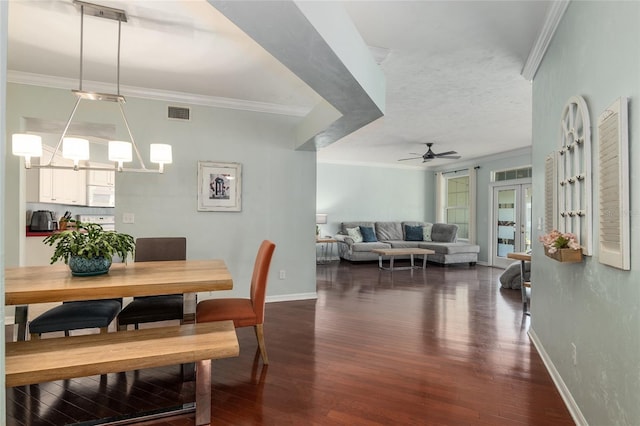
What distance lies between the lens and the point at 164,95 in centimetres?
385

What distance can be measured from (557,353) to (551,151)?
4.73 ft

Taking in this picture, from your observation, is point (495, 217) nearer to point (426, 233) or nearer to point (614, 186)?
point (426, 233)

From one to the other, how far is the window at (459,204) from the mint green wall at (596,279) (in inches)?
253

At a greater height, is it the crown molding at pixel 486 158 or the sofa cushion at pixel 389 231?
the crown molding at pixel 486 158

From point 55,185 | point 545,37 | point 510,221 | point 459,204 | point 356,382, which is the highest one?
point 545,37

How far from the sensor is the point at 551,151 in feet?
8.08

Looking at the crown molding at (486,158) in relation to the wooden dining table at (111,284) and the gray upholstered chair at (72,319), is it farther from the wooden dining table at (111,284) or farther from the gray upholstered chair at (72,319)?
the gray upholstered chair at (72,319)

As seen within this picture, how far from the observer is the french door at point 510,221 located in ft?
22.4

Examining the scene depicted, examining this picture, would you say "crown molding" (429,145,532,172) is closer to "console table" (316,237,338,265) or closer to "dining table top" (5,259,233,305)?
"console table" (316,237,338,265)

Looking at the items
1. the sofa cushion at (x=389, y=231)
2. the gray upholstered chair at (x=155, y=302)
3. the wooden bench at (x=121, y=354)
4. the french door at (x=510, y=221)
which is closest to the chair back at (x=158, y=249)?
the gray upholstered chair at (x=155, y=302)

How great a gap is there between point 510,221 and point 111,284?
7592 mm

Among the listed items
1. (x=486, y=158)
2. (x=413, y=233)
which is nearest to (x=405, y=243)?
(x=413, y=233)

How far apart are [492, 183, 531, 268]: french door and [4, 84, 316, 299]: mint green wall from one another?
4890 millimetres

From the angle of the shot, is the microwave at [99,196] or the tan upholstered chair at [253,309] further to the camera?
the microwave at [99,196]
